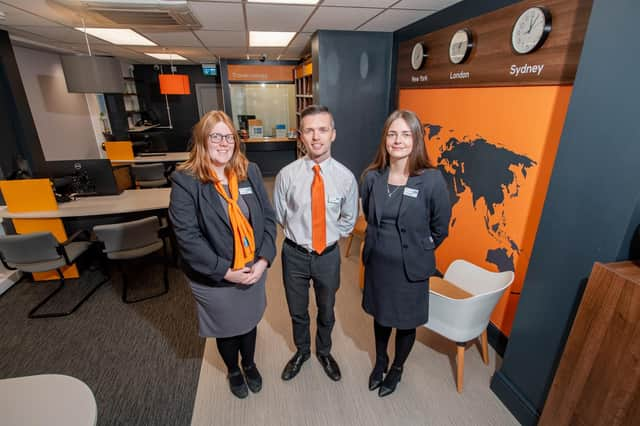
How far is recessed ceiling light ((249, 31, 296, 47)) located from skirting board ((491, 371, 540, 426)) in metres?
4.25

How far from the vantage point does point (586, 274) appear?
4.77ft

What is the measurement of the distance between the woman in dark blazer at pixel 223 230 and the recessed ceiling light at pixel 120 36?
3.47m

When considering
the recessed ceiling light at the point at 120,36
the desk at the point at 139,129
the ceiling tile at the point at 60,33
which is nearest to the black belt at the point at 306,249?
the recessed ceiling light at the point at 120,36

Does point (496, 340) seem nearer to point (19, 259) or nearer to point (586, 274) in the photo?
point (586, 274)

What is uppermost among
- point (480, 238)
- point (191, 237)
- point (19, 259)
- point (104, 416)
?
point (191, 237)

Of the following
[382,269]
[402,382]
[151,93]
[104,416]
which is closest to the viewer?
[382,269]

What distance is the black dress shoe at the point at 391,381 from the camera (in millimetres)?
1963

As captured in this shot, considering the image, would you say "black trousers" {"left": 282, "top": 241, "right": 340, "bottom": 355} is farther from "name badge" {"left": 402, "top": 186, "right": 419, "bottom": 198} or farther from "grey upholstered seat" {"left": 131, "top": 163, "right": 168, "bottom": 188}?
"grey upholstered seat" {"left": 131, "top": 163, "right": 168, "bottom": 188}

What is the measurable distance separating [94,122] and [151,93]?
5.20 feet

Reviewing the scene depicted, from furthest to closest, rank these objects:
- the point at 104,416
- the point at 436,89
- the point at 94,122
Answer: the point at 94,122 < the point at 436,89 < the point at 104,416

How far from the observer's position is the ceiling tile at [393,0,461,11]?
264 centimetres

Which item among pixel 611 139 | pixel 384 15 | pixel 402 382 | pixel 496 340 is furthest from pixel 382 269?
pixel 384 15

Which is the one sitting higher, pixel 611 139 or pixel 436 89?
pixel 436 89

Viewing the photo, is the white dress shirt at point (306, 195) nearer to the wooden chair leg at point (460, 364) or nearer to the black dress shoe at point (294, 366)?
the black dress shoe at point (294, 366)
